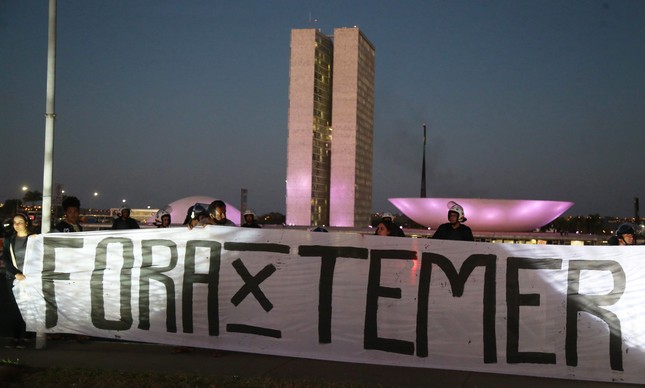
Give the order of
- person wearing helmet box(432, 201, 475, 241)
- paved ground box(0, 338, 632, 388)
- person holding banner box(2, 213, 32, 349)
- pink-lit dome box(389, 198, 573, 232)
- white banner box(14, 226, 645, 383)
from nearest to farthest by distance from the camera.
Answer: paved ground box(0, 338, 632, 388)
white banner box(14, 226, 645, 383)
person holding banner box(2, 213, 32, 349)
person wearing helmet box(432, 201, 475, 241)
pink-lit dome box(389, 198, 573, 232)

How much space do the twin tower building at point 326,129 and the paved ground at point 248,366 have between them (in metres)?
59.9

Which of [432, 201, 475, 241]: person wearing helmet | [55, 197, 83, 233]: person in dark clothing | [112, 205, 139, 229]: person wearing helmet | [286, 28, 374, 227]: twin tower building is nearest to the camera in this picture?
[432, 201, 475, 241]: person wearing helmet

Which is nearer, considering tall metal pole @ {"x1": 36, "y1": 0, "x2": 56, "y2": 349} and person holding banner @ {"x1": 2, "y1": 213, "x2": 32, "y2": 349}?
person holding banner @ {"x1": 2, "y1": 213, "x2": 32, "y2": 349}

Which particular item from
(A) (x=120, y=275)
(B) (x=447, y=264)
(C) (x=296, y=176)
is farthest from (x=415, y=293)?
(C) (x=296, y=176)

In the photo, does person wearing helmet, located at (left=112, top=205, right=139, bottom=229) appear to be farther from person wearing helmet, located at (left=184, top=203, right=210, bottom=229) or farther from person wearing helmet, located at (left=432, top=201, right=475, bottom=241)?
person wearing helmet, located at (left=432, top=201, right=475, bottom=241)

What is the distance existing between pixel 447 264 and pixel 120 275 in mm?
3781

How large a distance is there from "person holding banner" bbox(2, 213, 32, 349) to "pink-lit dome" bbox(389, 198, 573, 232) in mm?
26645

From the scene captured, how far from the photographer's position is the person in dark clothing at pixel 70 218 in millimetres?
8266

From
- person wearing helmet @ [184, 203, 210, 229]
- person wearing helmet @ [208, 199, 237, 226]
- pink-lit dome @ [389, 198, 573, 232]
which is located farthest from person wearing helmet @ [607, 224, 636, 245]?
pink-lit dome @ [389, 198, 573, 232]

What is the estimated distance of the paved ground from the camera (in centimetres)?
609

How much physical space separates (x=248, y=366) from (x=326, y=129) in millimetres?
66905

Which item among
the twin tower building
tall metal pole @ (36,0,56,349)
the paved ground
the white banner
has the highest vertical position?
the twin tower building

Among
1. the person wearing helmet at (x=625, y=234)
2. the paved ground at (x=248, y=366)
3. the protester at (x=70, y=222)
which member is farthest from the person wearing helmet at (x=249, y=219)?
the person wearing helmet at (x=625, y=234)

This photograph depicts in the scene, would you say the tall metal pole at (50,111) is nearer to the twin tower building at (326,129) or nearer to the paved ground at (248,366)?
the paved ground at (248,366)
